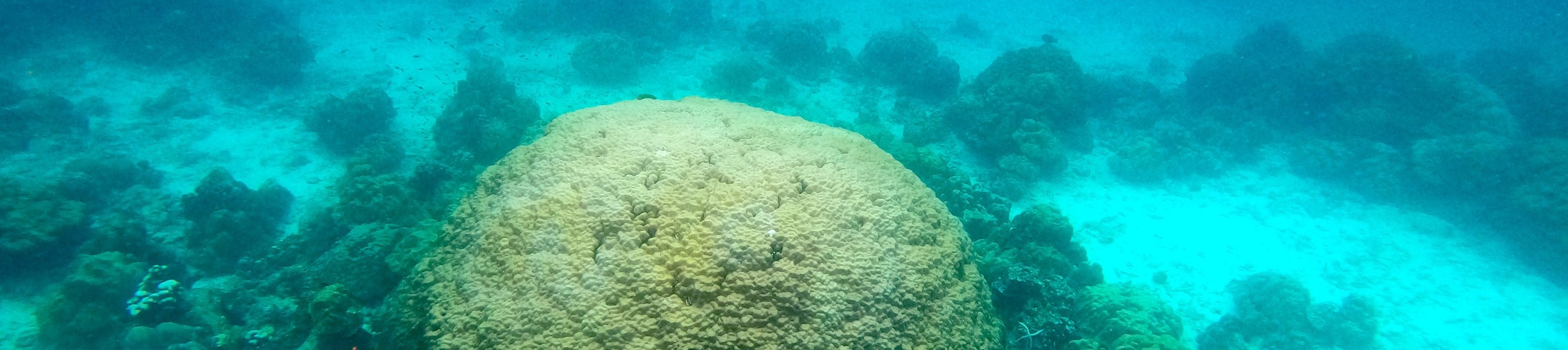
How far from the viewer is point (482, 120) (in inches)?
327

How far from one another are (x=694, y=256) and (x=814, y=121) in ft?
23.8

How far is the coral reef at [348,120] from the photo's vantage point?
1064cm

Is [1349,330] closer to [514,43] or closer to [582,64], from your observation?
[582,64]

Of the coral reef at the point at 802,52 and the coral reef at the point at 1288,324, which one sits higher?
the coral reef at the point at 802,52

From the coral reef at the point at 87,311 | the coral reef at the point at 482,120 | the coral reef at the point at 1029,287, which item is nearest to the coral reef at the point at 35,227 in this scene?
the coral reef at the point at 87,311

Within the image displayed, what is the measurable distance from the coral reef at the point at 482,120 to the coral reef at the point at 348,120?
1.66 metres

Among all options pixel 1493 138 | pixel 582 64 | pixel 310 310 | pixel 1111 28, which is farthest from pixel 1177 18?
pixel 310 310

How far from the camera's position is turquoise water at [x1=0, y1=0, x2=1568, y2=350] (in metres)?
5.89

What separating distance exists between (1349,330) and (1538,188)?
6.92 m

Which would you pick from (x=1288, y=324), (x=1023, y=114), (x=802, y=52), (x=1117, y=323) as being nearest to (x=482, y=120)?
(x=1117, y=323)

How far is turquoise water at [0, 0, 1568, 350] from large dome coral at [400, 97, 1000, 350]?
33cm

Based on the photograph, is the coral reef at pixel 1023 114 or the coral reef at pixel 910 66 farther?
the coral reef at pixel 910 66

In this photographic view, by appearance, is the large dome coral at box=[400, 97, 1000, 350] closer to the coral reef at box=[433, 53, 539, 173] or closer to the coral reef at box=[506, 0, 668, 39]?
the coral reef at box=[433, 53, 539, 173]

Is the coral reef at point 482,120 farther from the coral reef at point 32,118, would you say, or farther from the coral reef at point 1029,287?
the coral reef at point 32,118
